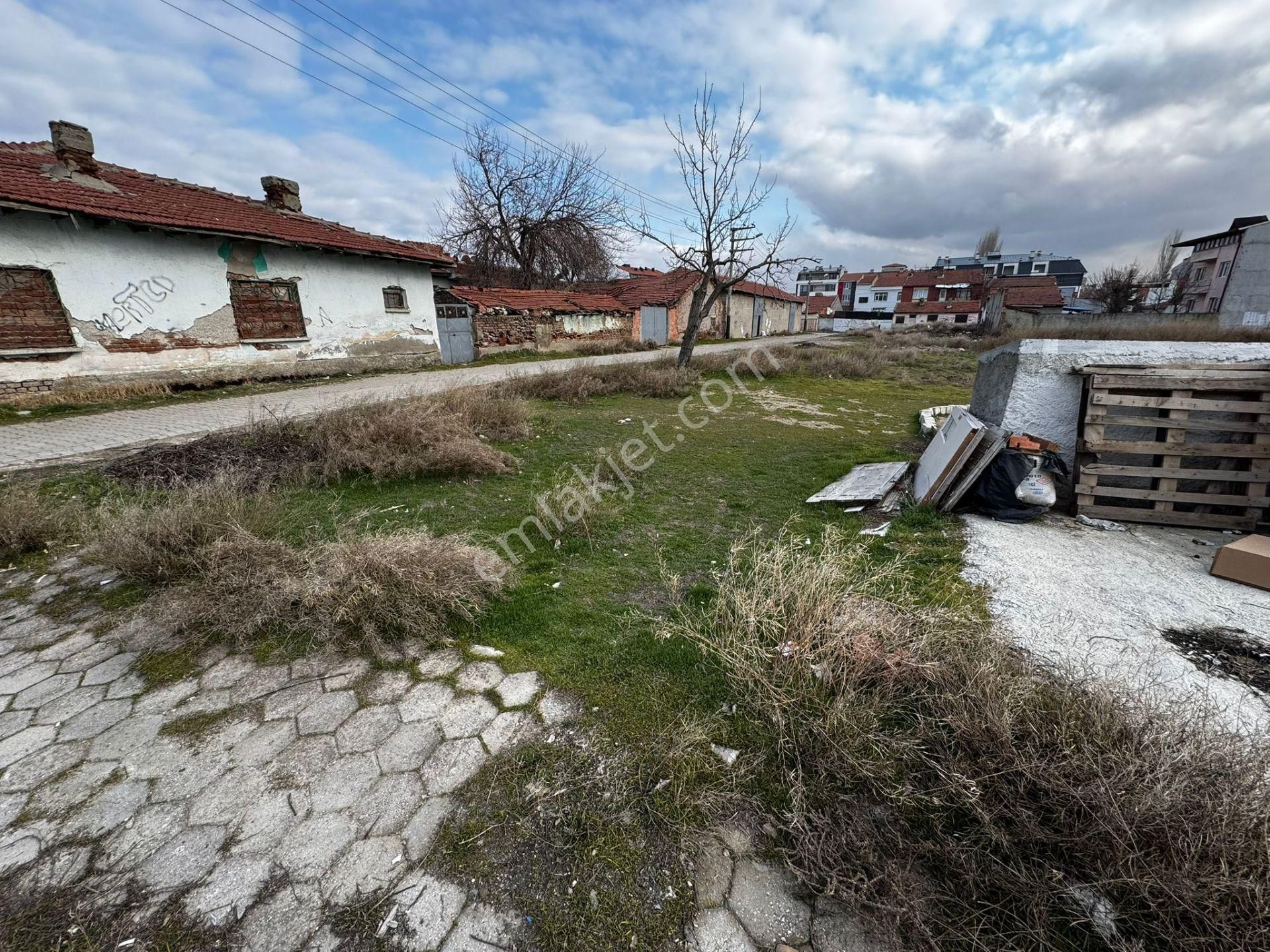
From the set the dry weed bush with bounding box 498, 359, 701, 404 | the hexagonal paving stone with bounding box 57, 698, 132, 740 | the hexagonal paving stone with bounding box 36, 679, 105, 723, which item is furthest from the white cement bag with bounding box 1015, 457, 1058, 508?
the dry weed bush with bounding box 498, 359, 701, 404

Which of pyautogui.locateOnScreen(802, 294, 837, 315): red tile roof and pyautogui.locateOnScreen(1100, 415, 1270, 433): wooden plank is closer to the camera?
pyautogui.locateOnScreen(1100, 415, 1270, 433): wooden plank

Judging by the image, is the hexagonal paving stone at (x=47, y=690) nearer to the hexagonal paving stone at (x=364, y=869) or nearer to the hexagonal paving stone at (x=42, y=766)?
the hexagonal paving stone at (x=42, y=766)

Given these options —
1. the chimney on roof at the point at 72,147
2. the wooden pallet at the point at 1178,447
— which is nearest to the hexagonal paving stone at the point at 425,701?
Answer: the wooden pallet at the point at 1178,447

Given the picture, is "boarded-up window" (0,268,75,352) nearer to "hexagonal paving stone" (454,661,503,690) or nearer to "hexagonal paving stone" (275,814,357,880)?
"hexagonal paving stone" (454,661,503,690)

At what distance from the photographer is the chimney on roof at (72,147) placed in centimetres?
902

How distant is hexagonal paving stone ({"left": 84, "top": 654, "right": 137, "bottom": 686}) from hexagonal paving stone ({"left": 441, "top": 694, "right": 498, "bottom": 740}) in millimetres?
1686

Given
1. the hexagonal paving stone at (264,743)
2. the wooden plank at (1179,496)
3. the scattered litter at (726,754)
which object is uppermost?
the wooden plank at (1179,496)

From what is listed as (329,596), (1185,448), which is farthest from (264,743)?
(1185,448)

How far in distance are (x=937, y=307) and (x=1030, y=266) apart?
919 inches

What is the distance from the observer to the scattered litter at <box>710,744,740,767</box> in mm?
1896

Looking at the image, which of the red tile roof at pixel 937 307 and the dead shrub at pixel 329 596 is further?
the red tile roof at pixel 937 307

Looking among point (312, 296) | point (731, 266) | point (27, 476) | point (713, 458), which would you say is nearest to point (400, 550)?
point (713, 458)

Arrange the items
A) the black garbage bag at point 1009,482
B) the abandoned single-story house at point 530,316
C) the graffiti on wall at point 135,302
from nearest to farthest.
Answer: the black garbage bag at point 1009,482
the graffiti on wall at point 135,302
the abandoned single-story house at point 530,316

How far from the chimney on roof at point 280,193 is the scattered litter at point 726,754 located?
53.3 feet
